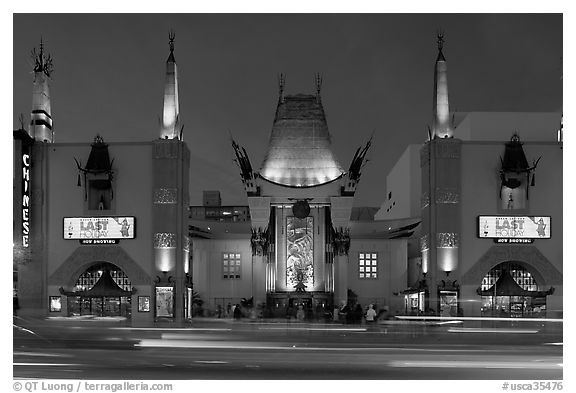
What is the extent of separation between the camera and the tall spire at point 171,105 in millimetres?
35938

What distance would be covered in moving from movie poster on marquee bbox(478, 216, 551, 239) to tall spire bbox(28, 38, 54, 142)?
1887 cm

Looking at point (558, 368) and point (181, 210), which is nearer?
point (558, 368)

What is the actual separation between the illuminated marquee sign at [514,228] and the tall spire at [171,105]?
13157 mm

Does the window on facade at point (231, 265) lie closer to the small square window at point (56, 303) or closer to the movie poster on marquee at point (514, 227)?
the small square window at point (56, 303)

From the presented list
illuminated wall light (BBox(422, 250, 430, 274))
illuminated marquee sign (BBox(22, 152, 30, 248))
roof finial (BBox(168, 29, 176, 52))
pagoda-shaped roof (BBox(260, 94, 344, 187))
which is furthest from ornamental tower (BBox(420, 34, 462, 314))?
illuminated marquee sign (BBox(22, 152, 30, 248))

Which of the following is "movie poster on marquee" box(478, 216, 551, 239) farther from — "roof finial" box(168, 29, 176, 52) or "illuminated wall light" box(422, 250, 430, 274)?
"roof finial" box(168, 29, 176, 52)

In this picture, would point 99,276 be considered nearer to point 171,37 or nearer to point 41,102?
point 41,102

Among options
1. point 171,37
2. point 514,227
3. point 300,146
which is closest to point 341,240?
point 300,146

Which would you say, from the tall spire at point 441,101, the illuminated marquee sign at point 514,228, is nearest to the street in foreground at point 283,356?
the illuminated marquee sign at point 514,228

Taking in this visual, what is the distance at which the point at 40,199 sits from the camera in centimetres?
3550

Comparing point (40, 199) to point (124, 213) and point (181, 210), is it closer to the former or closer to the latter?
point (124, 213)
